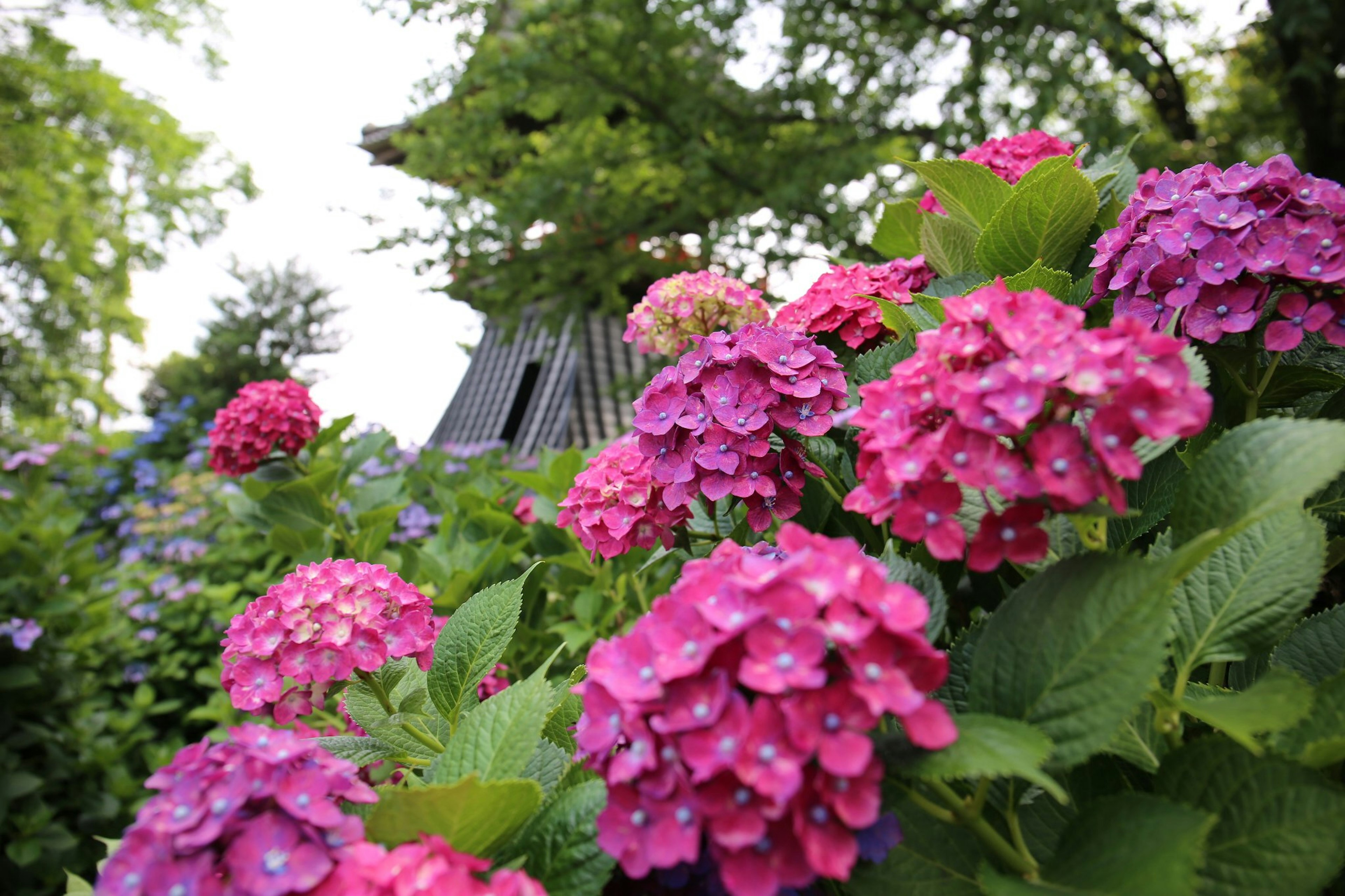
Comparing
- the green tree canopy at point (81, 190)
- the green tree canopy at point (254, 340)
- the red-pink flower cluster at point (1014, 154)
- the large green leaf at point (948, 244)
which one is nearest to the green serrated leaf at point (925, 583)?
the large green leaf at point (948, 244)

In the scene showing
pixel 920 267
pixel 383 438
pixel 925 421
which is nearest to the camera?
pixel 925 421

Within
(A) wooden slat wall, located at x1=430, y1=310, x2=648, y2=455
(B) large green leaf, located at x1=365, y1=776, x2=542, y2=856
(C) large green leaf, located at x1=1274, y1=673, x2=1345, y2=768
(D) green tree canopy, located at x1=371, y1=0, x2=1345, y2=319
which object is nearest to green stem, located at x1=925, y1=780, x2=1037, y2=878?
(C) large green leaf, located at x1=1274, y1=673, x2=1345, y2=768

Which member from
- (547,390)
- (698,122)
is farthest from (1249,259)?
(547,390)

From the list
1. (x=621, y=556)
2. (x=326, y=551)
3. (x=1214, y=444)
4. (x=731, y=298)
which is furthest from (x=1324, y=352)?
(x=326, y=551)

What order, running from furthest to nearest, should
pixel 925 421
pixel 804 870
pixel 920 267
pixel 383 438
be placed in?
pixel 383 438, pixel 920 267, pixel 925 421, pixel 804 870

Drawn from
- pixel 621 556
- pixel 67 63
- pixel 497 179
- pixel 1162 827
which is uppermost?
pixel 67 63

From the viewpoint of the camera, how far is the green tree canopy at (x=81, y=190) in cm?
977

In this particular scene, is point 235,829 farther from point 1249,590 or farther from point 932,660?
point 1249,590

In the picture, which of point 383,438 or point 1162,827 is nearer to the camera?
point 1162,827

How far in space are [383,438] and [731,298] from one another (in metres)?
1.49

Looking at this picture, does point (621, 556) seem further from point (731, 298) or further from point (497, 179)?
point (497, 179)

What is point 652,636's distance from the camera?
2.05 ft

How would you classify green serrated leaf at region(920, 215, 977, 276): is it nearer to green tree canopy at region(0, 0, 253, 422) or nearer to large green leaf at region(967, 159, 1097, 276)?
large green leaf at region(967, 159, 1097, 276)

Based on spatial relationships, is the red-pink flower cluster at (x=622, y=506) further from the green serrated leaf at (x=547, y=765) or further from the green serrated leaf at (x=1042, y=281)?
the green serrated leaf at (x=1042, y=281)
